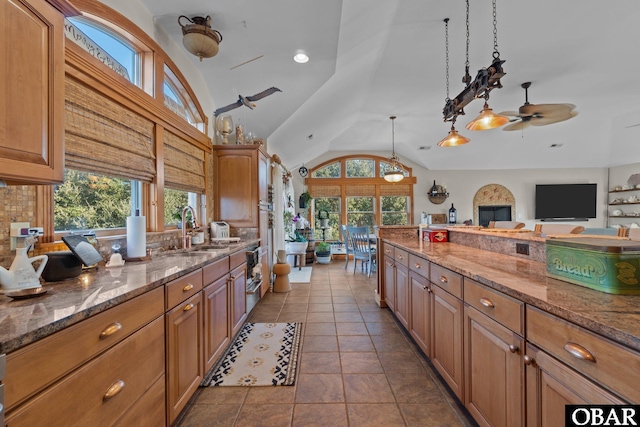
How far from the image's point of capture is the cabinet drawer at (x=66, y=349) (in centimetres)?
68

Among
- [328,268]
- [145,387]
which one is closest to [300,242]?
[328,268]

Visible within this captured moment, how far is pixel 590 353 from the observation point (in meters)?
0.78

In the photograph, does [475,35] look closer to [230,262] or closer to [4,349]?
[230,262]

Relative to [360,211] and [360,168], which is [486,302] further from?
[360,168]

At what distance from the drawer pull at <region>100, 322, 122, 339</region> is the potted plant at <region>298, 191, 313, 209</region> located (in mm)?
6316

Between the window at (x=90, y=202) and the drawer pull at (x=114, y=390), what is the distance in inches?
41.4

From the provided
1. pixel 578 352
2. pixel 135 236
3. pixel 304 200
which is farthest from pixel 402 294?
pixel 304 200

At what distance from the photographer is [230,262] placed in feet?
7.84

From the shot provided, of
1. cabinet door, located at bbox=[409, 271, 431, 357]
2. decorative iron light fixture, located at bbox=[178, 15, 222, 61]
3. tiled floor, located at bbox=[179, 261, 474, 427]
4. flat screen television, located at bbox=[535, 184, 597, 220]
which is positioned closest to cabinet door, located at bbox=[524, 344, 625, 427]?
tiled floor, located at bbox=[179, 261, 474, 427]

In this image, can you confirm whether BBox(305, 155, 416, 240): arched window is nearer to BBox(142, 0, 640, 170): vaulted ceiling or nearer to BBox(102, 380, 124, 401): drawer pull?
BBox(142, 0, 640, 170): vaulted ceiling

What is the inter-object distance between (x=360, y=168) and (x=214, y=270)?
6.40 m

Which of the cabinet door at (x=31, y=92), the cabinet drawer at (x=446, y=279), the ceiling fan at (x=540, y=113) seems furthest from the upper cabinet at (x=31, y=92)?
the ceiling fan at (x=540, y=113)

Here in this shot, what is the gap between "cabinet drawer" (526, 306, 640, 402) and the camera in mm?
686

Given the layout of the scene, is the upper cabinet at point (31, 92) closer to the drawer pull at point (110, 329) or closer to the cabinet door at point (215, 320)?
the drawer pull at point (110, 329)
